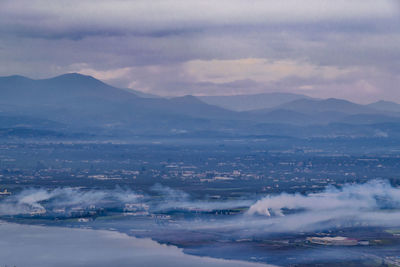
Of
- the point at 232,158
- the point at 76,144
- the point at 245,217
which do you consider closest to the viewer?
the point at 245,217

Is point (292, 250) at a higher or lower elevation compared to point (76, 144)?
lower

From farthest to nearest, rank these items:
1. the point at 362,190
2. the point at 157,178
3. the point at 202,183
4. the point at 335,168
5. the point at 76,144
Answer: the point at 76,144 < the point at 335,168 < the point at 157,178 < the point at 202,183 < the point at 362,190

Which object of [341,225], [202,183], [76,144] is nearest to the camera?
[341,225]

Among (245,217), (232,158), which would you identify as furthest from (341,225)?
(232,158)

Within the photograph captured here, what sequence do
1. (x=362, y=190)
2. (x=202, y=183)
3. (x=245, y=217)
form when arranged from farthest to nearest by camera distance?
(x=202, y=183)
(x=362, y=190)
(x=245, y=217)

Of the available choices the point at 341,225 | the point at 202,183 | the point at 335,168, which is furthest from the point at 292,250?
the point at 335,168

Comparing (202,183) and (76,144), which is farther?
(76,144)

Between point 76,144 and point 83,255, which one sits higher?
point 76,144

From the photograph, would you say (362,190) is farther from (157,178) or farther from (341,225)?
(157,178)

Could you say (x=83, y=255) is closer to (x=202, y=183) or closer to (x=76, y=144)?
(x=202, y=183)
